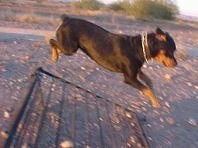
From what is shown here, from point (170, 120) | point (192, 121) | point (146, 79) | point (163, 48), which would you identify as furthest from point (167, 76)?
point (163, 48)

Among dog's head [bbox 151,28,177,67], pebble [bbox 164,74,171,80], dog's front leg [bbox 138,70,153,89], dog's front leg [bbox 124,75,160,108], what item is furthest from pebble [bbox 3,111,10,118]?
pebble [bbox 164,74,171,80]

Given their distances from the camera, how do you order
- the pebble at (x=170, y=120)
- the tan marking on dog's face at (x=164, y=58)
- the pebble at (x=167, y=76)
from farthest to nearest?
1. the pebble at (x=167, y=76)
2. the pebble at (x=170, y=120)
3. the tan marking on dog's face at (x=164, y=58)

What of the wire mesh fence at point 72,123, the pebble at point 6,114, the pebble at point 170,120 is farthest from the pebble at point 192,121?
the pebble at point 6,114

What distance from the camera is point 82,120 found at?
7.80 m

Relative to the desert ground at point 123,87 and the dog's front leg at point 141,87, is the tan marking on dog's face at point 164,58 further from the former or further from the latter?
the desert ground at point 123,87

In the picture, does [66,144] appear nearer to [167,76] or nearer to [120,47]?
[120,47]

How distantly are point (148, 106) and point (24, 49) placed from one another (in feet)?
17.1

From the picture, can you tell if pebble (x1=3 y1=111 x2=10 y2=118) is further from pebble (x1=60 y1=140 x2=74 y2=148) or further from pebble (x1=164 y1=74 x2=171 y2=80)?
pebble (x1=164 y1=74 x2=171 y2=80)

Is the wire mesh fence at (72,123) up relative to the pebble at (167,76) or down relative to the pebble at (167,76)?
up

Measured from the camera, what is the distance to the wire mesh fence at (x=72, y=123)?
6699 mm

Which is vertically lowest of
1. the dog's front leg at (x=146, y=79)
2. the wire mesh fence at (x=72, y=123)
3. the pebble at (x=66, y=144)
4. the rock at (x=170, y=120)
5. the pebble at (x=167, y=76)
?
the pebble at (x=167, y=76)

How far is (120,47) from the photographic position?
7.49m

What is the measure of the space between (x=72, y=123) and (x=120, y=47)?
4.20 feet

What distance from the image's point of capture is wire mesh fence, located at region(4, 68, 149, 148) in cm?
670
